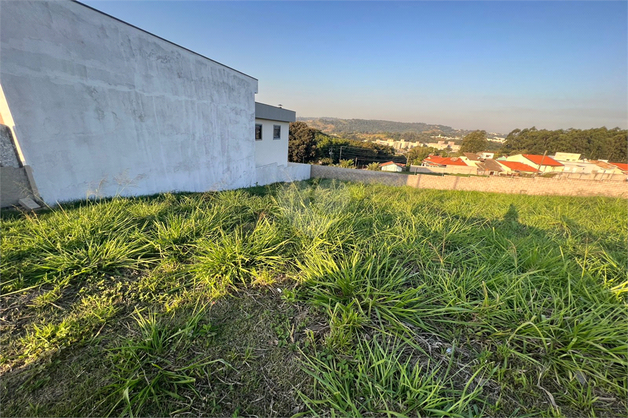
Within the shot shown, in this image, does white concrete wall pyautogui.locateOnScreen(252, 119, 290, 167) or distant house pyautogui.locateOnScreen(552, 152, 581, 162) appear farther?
distant house pyautogui.locateOnScreen(552, 152, 581, 162)

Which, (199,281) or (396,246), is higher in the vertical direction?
(396,246)

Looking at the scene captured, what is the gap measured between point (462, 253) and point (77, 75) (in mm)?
6924

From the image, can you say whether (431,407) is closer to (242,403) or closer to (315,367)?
(315,367)

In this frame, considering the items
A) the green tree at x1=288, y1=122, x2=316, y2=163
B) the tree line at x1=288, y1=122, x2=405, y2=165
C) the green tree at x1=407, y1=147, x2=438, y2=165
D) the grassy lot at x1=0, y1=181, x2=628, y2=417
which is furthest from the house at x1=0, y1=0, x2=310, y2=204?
the green tree at x1=407, y1=147, x2=438, y2=165

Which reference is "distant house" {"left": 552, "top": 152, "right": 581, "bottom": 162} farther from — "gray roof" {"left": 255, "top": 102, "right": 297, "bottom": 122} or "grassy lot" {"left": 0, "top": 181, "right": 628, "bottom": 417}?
"grassy lot" {"left": 0, "top": 181, "right": 628, "bottom": 417}

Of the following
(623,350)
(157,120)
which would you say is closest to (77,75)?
(157,120)

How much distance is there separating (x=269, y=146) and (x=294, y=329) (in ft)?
38.6

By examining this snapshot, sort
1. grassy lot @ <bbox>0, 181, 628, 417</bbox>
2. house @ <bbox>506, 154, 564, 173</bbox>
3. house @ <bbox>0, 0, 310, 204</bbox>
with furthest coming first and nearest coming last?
1. house @ <bbox>506, 154, 564, 173</bbox>
2. house @ <bbox>0, 0, 310, 204</bbox>
3. grassy lot @ <bbox>0, 181, 628, 417</bbox>

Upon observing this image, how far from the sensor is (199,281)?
1.92 meters

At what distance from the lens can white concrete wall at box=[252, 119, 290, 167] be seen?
11.6m

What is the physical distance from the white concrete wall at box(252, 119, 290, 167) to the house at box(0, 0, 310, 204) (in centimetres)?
388

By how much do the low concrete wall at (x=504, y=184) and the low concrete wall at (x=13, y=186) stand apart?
11.1 meters

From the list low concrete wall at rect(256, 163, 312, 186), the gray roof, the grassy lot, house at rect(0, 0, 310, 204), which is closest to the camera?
the grassy lot

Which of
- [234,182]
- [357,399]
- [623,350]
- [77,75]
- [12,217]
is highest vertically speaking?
[77,75]
